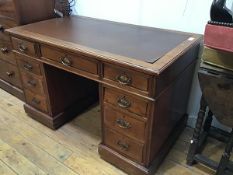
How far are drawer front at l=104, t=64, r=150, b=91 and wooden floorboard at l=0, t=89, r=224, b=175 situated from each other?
0.70 meters

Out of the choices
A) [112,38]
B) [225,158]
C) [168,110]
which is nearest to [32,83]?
[112,38]

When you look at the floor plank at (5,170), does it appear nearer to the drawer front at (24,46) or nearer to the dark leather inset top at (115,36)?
the drawer front at (24,46)

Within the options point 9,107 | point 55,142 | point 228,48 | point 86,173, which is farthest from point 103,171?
point 9,107

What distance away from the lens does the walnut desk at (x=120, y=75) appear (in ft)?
3.91

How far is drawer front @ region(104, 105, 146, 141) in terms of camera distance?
131cm

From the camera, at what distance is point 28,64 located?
1.77 m

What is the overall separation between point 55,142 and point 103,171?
1.63 feet

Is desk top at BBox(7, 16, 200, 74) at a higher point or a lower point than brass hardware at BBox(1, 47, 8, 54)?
higher

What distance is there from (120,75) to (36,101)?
3.38 ft

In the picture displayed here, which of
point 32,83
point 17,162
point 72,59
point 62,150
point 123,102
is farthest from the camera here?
point 32,83

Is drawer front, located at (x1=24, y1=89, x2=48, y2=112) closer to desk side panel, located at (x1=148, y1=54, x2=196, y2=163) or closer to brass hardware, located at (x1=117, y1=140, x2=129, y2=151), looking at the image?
brass hardware, located at (x1=117, y1=140, x2=129, y2=151)

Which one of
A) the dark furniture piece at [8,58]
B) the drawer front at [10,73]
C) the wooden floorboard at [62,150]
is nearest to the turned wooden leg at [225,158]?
the wooden floorboard at [62,150]

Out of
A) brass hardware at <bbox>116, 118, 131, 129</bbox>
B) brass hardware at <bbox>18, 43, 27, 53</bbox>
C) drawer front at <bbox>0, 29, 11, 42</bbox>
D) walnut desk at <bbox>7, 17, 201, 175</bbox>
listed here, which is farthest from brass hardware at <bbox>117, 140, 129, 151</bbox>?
drawer front at <bbox>0, 29, 11, 42</bbox>

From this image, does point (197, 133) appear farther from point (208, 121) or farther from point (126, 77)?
point (126, 77)
